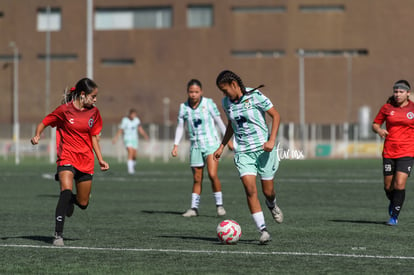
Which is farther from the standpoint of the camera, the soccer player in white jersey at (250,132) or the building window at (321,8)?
the building window at (321,8)

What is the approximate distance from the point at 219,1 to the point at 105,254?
201 feet

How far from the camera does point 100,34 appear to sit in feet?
237

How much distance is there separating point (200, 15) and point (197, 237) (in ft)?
197

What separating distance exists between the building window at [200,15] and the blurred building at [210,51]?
8 centimetres

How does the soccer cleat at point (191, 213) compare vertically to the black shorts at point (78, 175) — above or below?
below

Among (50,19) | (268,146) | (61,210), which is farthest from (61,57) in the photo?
(268,146)

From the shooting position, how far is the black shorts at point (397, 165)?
13.7 metres

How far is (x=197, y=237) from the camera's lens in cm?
1223

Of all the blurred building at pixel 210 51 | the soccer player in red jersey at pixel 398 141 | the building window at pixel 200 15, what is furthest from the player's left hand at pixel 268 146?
the building window at pixel 200 15

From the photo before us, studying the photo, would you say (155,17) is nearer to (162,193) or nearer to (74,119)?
(162,193)

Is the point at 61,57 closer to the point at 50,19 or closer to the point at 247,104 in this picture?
the point at 50,19

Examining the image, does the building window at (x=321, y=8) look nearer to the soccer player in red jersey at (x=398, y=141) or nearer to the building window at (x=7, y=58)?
the building window at (x=7, y=58)

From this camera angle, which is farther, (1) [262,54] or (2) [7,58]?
(2) [7,58]

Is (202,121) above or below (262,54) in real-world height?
below
